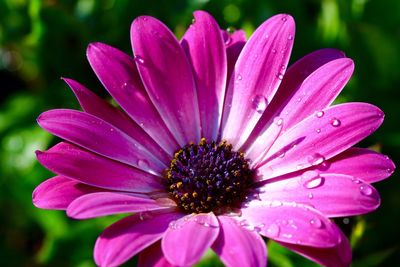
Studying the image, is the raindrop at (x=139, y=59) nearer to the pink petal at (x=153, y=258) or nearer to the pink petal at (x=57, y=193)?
the pink petal at (x=57, y=193)

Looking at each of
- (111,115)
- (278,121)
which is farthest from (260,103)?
(111,115)

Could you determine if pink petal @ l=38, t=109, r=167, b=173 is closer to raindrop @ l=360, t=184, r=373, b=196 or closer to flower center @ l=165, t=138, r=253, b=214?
flower center @ l=165, t=138, r=253, b=214

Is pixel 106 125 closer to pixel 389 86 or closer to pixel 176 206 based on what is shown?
pixel 176 206

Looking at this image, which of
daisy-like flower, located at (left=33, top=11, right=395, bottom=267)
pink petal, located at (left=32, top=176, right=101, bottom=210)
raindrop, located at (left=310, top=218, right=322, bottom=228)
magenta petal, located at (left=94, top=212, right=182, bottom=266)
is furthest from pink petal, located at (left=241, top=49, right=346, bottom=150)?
pink petal, located at (left=32, top=176, right=101, bottom=210)

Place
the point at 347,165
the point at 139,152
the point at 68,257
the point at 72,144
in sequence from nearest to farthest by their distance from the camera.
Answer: the point at 347,165, the point at 72,144, the point at 139,152, the point at 68,257

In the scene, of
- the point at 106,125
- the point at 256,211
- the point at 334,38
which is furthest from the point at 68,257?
the point at 334,38

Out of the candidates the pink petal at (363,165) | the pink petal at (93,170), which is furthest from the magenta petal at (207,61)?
the pink petal at (363,165)
